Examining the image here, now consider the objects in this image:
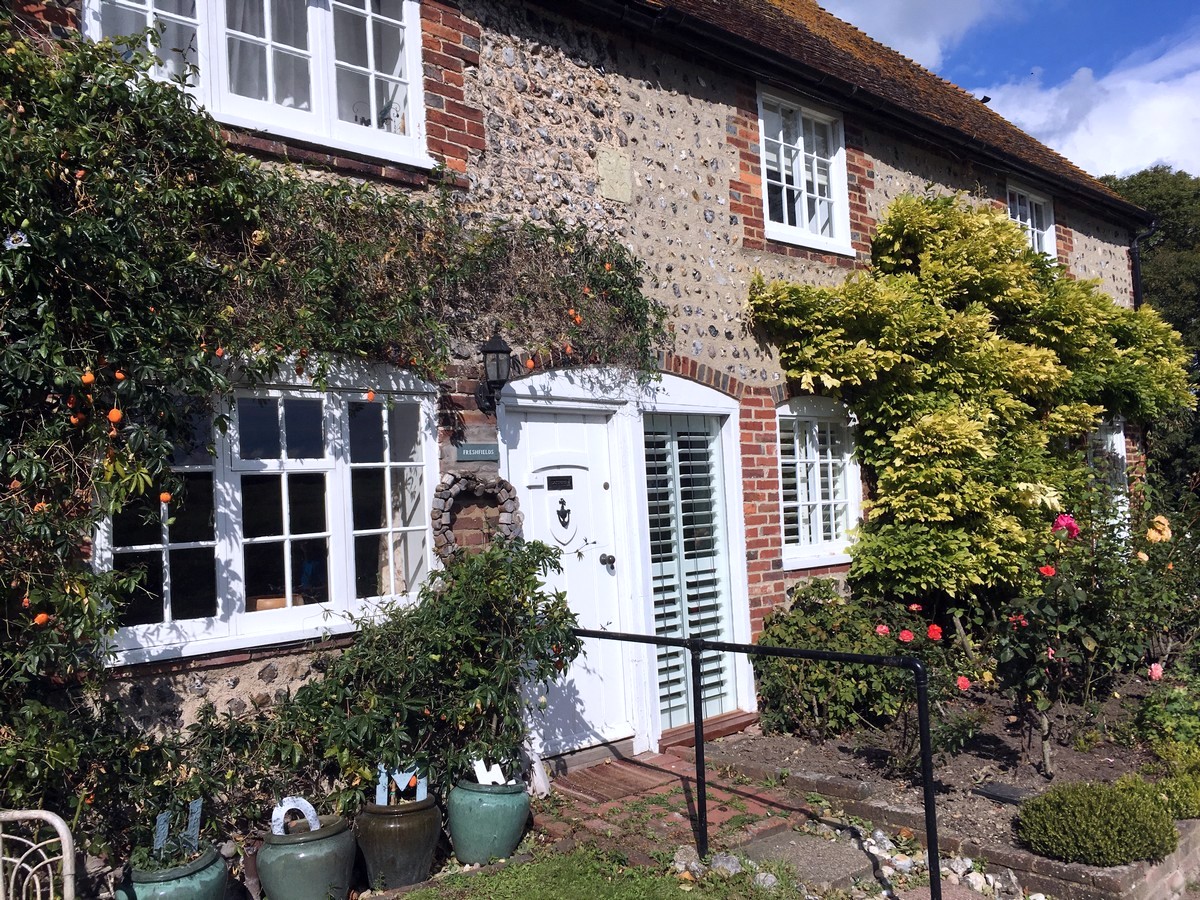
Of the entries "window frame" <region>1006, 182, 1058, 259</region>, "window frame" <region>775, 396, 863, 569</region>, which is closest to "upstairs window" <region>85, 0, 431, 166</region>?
"window frame" <region>775, 396, 863, 569</region>

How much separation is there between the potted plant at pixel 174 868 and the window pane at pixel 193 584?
0.94 m

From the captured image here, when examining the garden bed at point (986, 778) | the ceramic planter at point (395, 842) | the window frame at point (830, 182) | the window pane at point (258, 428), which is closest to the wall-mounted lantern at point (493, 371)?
the window pane at point (258, 428)

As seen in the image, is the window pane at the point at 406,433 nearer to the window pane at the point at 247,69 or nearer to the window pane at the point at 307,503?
the window pane at the point at 307,503

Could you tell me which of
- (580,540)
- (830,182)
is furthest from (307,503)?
(830,182)

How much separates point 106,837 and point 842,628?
515 cm

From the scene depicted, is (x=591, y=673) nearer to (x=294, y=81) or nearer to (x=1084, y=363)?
(x=294, y=81)

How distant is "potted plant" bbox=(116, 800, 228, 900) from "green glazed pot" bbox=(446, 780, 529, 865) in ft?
3.88

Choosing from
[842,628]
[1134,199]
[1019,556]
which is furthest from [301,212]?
[1134,199]

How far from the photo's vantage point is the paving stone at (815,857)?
4762mm

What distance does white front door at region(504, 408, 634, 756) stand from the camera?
6.21 meters

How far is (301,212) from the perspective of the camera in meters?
5.15

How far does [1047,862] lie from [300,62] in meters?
5.95

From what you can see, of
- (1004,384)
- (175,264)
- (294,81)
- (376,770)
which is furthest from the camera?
(1004,384)

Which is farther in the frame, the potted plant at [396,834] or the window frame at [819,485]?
the window frame at [819,485]
